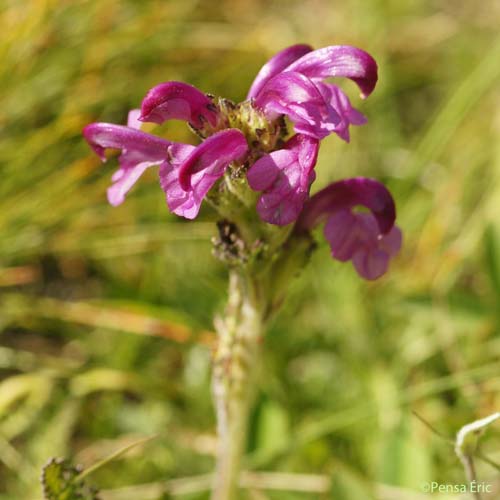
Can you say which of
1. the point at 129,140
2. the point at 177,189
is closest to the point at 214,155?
the point at 177,189

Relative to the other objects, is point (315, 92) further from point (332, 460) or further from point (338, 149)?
point (338, 149)

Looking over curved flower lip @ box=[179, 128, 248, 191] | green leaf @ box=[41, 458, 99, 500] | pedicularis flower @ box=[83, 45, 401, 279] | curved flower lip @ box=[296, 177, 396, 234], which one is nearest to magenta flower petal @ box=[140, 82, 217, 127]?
pedicularis flower @ box=[83, 45, 401, 279]

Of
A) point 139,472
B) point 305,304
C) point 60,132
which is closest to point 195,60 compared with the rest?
point 60,132

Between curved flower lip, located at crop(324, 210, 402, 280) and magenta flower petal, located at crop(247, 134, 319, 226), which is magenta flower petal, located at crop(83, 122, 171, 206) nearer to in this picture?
magenta flower petal, located at crop(247, 134, 319, 226)

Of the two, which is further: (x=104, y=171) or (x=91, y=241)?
(x=104, y=171)

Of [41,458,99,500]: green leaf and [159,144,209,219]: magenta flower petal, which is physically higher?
[159,144,209,219]: magenta flower petal

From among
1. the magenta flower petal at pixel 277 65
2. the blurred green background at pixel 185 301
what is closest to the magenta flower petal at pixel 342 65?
the magenta flower petal at pixel 277 65

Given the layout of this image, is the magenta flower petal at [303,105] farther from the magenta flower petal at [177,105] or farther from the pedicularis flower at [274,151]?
the magenta flower petal at [177,105]
